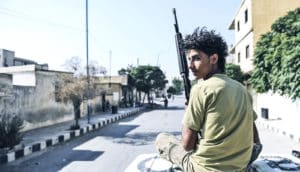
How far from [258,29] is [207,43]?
24543 mm

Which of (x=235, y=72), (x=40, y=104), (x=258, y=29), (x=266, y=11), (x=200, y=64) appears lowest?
(x=40, y=104)

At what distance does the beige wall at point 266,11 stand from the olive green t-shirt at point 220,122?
24.5 metres

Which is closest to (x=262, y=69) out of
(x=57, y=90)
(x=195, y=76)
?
(x=57, y=90)

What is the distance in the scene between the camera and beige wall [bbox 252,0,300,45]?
25.9m

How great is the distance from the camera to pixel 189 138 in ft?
7.88

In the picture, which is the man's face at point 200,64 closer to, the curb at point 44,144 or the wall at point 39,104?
the curb at point 44,144

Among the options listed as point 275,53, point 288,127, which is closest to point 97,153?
point 288,127

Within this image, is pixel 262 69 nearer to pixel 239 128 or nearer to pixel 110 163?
pixel 110 163

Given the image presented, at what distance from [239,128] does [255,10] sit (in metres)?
25.2

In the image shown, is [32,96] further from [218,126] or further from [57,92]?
[218,126]

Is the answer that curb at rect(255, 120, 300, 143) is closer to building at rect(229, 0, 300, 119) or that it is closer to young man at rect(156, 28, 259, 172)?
building at rect(229, 0, 300, 119)

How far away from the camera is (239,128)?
2346 millimetres

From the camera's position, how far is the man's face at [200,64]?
257 centimetres

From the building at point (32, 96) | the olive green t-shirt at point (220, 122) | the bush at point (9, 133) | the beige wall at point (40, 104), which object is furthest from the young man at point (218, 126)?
the beige wall at point (40, 104)
